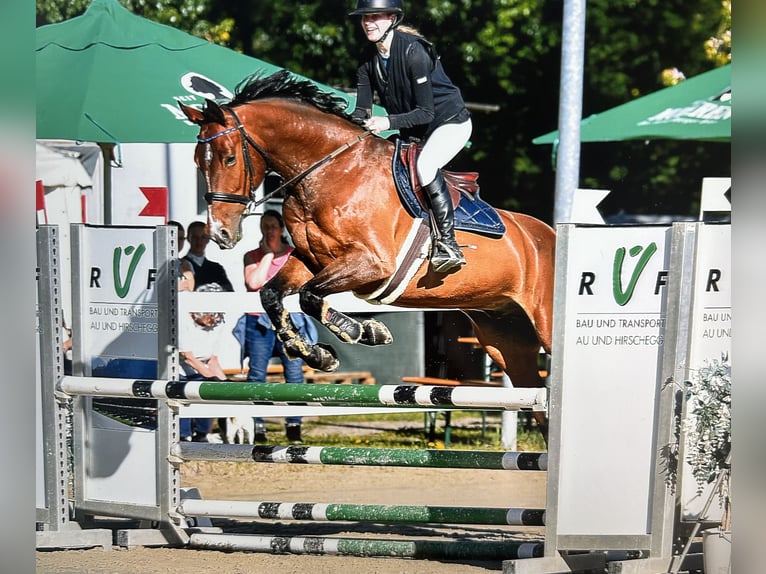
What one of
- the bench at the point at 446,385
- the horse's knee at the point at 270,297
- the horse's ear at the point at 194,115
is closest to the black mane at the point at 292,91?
the horse's ear at the point at 194,115

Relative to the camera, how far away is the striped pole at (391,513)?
383 centimetres

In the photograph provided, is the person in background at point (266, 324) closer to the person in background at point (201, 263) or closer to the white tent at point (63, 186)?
the person in background at point (201, 263)

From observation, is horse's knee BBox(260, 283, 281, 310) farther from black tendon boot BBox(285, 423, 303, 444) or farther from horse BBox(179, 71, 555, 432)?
black tendon boot BBox(285, 423, 303, 444)

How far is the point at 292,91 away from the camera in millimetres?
4332

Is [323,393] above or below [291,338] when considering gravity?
below

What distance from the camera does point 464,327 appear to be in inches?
208

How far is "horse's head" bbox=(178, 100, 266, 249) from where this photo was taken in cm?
405

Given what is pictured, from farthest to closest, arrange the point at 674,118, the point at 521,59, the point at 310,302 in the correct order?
1. the point at 521,59
2. the point at 674,118
3. the point at 310,302

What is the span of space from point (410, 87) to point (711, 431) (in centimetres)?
163

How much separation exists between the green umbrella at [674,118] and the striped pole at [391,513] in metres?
3.11

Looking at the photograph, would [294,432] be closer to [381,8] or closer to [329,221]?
[329,221]

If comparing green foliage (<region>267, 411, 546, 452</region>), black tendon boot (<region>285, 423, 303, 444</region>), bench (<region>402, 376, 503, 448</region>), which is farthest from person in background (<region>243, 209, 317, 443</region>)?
bench (<region>402, 376, 503, 448</region>)

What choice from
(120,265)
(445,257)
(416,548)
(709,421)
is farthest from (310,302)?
(709,421)
